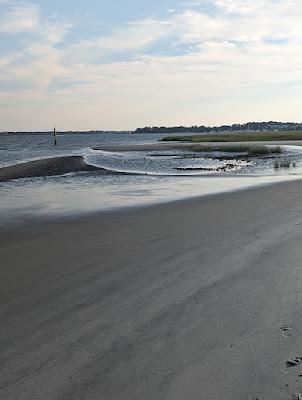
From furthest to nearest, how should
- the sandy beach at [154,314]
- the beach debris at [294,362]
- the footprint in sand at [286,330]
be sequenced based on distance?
the footprint in sand at [286,330] → the beach debris at [294,362] → the sandy beach at [154,314]

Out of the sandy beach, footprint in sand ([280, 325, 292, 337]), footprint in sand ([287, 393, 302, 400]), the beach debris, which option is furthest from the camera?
footprint in sand ([280, 325, 292, 337])

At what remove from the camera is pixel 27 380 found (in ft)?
13.6

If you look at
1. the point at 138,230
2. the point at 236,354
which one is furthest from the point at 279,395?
the point at 138,230

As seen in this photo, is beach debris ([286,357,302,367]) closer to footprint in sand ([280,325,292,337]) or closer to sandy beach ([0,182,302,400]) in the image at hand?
sandy beach ([0,182,302,400])

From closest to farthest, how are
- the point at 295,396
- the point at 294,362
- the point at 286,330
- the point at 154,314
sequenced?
the point at 295,396, the point at 294,362, the point at 286,330, the point at 154,314

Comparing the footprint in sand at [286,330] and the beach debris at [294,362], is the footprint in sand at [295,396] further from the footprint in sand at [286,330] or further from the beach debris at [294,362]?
the footprint in sand at [286,330]

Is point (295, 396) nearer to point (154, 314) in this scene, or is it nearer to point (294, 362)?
point (294, 362)

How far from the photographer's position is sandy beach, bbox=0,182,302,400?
4.07 metres

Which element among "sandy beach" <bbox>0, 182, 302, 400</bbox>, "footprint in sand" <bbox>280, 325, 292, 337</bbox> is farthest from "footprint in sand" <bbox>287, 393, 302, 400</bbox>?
"footprint in sand" <bbox>280, 325, 292, 337</bbox>

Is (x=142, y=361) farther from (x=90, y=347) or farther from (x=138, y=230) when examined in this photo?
(x=138, y=230)

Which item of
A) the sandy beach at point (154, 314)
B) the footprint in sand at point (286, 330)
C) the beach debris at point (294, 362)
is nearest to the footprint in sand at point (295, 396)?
the sandy beach at point (154, 314)

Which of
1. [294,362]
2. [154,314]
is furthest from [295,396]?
[154,314]

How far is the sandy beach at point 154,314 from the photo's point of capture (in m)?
4.07

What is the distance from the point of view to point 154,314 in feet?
18.1
